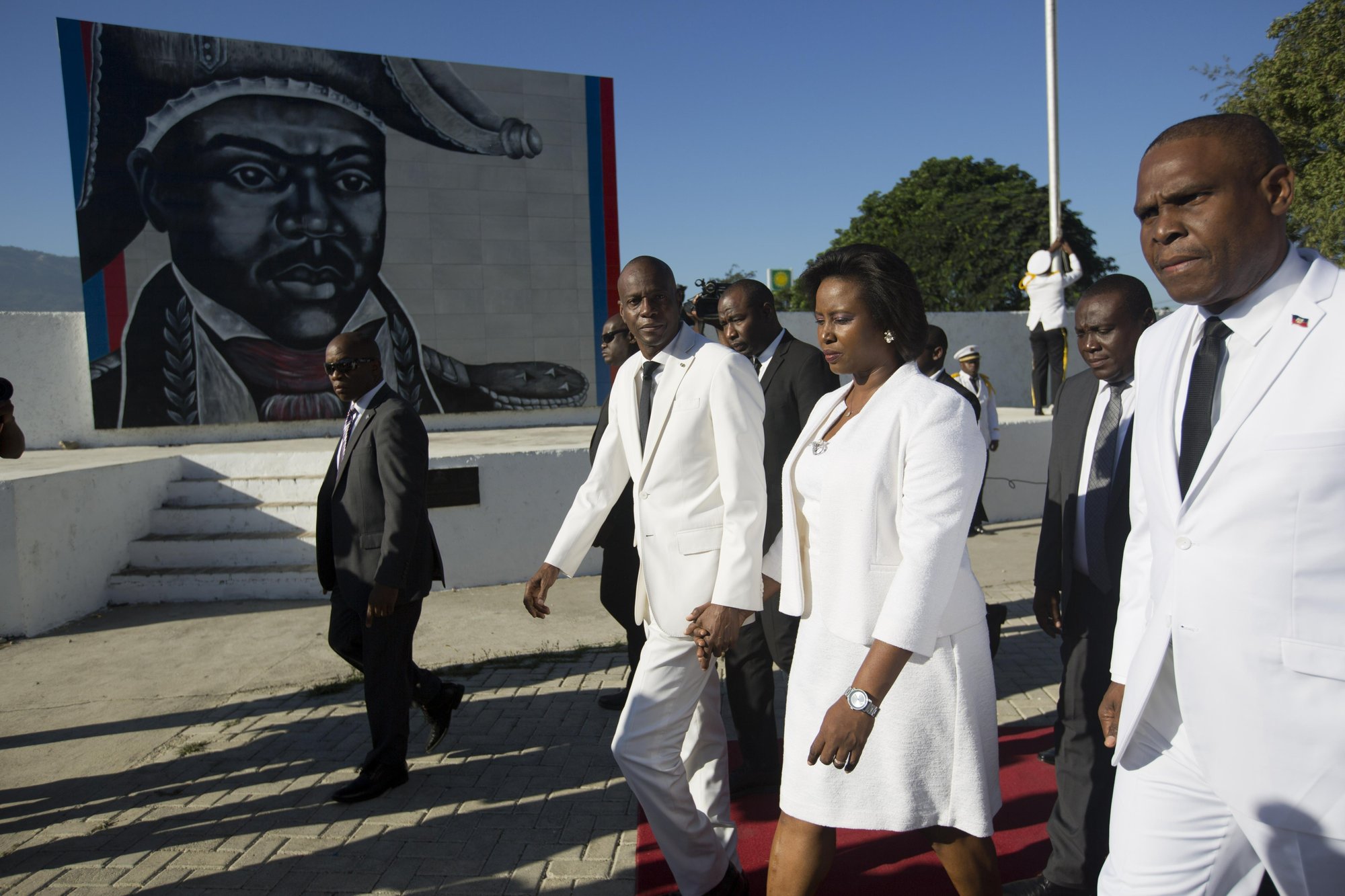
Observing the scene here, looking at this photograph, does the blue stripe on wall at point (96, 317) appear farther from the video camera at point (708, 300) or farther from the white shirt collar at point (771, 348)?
the white shirt collar at point (771, 348)

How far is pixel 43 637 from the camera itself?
275 inches

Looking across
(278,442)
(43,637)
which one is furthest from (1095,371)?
(278,442)

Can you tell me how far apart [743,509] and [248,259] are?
11761mm

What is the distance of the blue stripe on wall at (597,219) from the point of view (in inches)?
583

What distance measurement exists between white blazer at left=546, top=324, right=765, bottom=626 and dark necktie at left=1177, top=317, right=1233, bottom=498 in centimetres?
141

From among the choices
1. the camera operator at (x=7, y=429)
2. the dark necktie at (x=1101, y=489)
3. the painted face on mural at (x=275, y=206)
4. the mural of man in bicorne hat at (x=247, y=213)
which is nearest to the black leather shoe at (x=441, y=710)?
the camera operator at (x=7, y=429)

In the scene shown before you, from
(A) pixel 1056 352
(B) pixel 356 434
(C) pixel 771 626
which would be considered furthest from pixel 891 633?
(A) pixel 1056 352

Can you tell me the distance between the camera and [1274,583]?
167 centimetres

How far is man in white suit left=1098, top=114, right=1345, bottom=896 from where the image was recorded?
5.40 feet

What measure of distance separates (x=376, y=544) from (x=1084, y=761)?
3.08 m

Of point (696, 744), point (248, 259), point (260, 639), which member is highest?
point (248, 259)

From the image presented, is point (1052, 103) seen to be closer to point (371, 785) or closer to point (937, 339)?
point (937, 339)

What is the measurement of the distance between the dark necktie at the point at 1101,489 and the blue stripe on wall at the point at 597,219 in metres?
12.0

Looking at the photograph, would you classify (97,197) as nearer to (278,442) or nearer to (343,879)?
(278,442)
